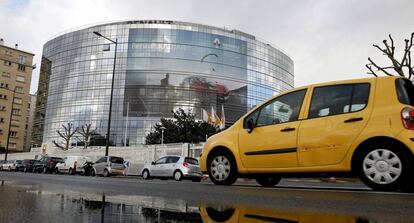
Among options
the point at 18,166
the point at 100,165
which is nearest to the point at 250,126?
the point at 100,165

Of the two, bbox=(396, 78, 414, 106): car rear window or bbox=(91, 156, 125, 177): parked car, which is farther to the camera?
bbox=(91, 156, 125, 177): parked car

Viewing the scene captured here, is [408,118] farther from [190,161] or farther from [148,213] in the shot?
[190,161]

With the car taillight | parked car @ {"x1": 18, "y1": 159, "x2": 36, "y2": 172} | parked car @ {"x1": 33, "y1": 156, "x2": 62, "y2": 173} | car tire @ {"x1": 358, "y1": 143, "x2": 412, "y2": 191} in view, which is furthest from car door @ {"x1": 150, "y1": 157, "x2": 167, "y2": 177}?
parked car @ {"x1": 18, "y1": 159, "x2": 36, "y2": 172}

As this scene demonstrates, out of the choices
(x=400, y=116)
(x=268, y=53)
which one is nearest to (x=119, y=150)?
(x=400, y=116)

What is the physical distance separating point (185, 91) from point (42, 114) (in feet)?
128

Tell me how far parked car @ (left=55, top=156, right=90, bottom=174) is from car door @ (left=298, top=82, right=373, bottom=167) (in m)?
27.8

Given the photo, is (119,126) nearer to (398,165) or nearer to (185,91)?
(185,91)

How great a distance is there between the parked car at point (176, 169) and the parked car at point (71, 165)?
483 inches

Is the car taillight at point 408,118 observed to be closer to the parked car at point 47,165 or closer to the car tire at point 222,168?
the car tire at point 222,168

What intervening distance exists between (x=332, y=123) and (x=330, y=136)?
22cm

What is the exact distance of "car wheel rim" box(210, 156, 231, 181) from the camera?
7754mm

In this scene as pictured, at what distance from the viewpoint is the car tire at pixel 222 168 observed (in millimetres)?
7660

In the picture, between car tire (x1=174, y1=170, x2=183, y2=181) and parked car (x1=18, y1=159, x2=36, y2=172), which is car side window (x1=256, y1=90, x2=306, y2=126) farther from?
parked car (x1=18, y1=159, x2=36, y2=172)

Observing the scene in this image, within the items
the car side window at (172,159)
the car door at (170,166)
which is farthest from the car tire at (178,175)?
the car side window at (172,159)
